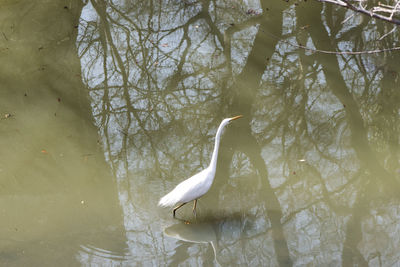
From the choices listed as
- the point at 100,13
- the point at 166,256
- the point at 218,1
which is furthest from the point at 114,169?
the point at 218,1

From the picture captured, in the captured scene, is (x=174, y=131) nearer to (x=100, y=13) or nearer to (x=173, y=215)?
(x=173, y=215)

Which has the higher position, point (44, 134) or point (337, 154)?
point (44, 134)

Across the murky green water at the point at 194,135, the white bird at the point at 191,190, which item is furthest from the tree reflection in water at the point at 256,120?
the white bird at the point at 191,190

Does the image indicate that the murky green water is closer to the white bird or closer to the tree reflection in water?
the tree reflection in water

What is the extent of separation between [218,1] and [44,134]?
15.5ft

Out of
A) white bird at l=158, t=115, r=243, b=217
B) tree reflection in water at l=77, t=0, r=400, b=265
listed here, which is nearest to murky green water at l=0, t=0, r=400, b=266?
tree reflection in water at l=77, t=0, r=400, b=265

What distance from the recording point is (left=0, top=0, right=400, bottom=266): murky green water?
416 centimetres

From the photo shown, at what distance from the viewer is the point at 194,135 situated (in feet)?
18.2

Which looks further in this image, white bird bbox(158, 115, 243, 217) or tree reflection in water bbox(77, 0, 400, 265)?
tree reflection in water bbox(77, 0, 400, 265)

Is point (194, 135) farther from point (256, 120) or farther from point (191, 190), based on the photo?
point (191, 190)

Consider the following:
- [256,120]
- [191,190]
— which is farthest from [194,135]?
[191,190]

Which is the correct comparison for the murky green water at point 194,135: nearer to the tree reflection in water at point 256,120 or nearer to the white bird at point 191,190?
the tree reflection in water at point 256,120

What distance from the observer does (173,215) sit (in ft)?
14.5

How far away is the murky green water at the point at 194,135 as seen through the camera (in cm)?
416
